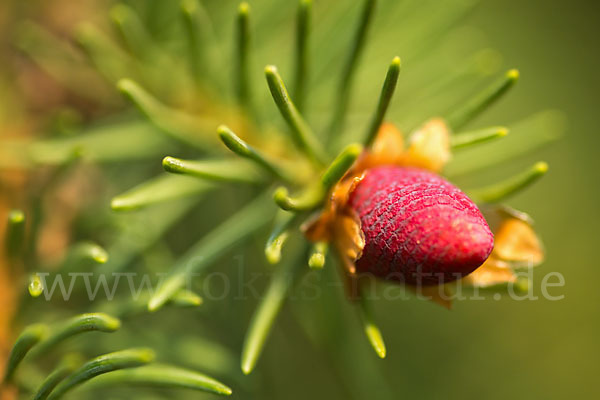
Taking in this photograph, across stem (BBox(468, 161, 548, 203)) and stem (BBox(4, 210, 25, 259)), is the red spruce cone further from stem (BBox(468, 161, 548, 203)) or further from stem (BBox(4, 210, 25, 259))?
stem (BBox(4, 210, 25, 259))

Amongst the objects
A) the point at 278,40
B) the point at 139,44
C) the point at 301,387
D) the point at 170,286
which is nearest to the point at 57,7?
the point at 139,44

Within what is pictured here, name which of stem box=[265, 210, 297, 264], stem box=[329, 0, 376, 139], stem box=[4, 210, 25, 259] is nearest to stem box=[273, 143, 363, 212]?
stem box=[265, 210, 297, 264]

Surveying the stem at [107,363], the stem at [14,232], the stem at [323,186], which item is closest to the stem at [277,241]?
the stem at [323,186]

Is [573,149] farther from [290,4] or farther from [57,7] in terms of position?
[57,7]

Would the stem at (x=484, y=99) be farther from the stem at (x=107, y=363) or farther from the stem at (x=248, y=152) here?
the stem at (x=107, y=363)

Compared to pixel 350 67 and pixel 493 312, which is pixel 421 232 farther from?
pixel 493 312

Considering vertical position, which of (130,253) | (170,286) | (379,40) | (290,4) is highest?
(290,4)

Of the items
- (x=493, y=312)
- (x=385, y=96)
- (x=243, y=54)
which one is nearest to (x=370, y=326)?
(x=385, y=96)
